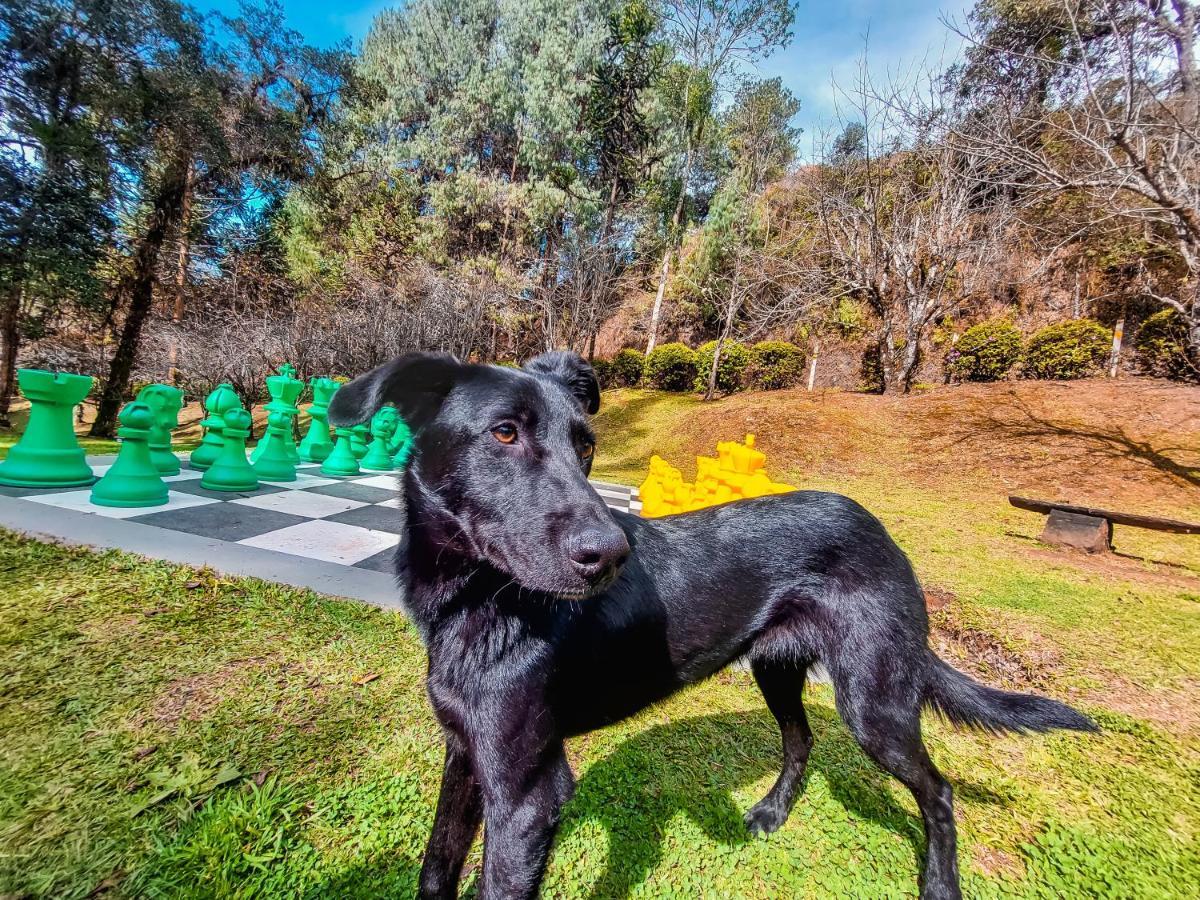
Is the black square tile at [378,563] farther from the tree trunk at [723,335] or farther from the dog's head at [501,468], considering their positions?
the tree trunk at [723,335]

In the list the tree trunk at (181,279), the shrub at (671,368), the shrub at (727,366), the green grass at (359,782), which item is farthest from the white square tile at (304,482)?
the shrub at (671,368)

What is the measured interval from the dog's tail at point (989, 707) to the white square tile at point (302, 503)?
4.70 meters

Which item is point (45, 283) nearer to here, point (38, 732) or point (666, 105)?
point (38, 732)

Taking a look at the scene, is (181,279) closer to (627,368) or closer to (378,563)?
(627,368)

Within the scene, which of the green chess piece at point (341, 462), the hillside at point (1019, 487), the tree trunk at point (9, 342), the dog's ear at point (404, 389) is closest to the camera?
the dog's ear at point (404, 389)

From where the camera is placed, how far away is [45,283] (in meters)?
9.88

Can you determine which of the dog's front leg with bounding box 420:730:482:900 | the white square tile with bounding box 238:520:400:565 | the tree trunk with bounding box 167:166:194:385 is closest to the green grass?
the dog's front leg with bounding box 420:730:482:900

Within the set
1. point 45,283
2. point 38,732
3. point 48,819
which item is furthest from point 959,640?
point 45,283

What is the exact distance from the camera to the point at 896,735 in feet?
5.69

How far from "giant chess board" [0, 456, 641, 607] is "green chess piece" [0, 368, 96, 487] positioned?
13cm

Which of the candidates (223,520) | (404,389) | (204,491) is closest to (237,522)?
(223,520)

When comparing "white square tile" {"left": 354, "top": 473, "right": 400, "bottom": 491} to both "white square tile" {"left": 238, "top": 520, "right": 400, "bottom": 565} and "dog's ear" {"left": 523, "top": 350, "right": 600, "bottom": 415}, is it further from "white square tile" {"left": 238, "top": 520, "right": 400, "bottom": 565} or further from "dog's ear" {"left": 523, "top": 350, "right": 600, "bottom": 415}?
"dog's ear" {"left": 523, "top": 350, "right": 600, "bottom": 415}

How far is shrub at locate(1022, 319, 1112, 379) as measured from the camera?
41.7 ft

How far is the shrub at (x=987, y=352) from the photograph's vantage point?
13844 millimetres
